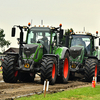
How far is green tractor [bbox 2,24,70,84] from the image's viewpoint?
14.8 meters

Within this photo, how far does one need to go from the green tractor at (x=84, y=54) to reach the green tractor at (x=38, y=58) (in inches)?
81.3

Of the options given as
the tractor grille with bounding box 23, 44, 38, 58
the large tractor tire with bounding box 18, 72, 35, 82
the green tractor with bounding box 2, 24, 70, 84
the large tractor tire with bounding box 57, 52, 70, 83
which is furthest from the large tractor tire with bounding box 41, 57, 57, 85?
the large tractor tire with bounding box 18, 72, 35, 82

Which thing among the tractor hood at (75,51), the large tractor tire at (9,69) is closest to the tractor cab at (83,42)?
the tractor hood at (75,51)

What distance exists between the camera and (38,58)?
50.3 ft

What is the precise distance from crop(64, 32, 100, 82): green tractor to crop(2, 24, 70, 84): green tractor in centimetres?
206

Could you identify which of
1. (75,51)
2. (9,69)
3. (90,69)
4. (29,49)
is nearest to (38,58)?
(29,49)

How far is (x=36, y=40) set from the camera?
51.9 feet

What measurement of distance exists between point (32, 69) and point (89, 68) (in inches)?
186

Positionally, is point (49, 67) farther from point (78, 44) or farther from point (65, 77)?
point (78, 44)

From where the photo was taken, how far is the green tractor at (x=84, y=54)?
18.2 meters

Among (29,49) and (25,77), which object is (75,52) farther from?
(29,49)

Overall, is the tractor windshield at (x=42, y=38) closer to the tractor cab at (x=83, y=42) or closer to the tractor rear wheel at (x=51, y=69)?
the tractor rear wheel at (x=51, y=69)

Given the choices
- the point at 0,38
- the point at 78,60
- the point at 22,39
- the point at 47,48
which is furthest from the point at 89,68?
the point at 0,38

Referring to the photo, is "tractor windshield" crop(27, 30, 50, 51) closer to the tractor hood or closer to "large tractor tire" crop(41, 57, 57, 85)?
"large tractor tire" crop(41, 57, 57, 85)
